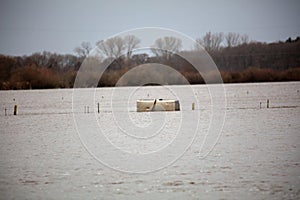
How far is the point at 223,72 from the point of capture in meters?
84.4

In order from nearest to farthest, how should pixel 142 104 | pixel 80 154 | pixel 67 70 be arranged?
pixel 80 154, pixel 142 104, pixel 67 70

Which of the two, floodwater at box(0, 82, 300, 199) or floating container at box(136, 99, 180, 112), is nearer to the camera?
floodwater at box(0, 82, 300, 199)

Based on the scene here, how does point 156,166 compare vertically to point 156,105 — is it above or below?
below

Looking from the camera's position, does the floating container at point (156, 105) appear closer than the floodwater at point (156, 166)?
No

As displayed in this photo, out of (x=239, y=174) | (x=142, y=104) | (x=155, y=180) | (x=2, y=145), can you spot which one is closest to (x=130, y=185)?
(x=155, y=180)

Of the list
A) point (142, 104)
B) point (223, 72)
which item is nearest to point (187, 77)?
point (223, 72)

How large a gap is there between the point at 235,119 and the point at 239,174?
10.8 metres

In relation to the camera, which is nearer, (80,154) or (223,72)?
(80,154)

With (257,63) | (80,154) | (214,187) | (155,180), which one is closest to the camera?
(214,187)

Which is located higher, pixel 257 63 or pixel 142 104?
pixel 257 63

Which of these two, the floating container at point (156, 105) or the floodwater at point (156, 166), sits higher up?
the floating container at point (156, 105)

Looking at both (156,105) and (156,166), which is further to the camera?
(156,105)

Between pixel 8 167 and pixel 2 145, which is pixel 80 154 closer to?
pixel 8 167

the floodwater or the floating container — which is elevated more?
the floating container
